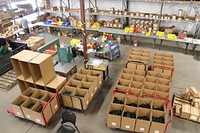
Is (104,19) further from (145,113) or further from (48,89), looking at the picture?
(145,113)

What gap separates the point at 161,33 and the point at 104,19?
11.8 feet

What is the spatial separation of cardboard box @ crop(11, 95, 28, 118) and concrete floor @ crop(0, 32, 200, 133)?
29 cm

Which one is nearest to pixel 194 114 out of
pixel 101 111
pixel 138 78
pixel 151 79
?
pixel 151 79

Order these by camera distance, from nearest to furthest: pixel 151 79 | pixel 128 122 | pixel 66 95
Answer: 1. pixel 128 122
2. pixel 66 95
3. pixel 151 79

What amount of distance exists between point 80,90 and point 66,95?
1.42 ft

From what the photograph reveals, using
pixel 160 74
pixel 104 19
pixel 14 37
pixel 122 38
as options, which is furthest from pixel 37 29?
pixel 160 74

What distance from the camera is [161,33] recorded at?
7.88 metres

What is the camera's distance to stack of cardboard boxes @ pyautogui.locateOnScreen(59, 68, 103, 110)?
466 cm

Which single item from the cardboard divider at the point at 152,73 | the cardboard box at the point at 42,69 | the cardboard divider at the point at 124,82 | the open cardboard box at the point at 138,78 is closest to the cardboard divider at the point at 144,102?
the cardboard divider at the point at 124,82

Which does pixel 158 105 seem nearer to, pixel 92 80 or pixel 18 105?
pixel 92 80

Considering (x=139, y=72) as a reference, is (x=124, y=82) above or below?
below

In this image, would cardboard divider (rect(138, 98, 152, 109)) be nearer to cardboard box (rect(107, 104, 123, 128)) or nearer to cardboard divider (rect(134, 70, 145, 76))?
cardboard box (rect(107, 104, 123, 128))

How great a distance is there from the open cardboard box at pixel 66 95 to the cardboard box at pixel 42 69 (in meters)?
0.53

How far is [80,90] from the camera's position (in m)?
4.88
